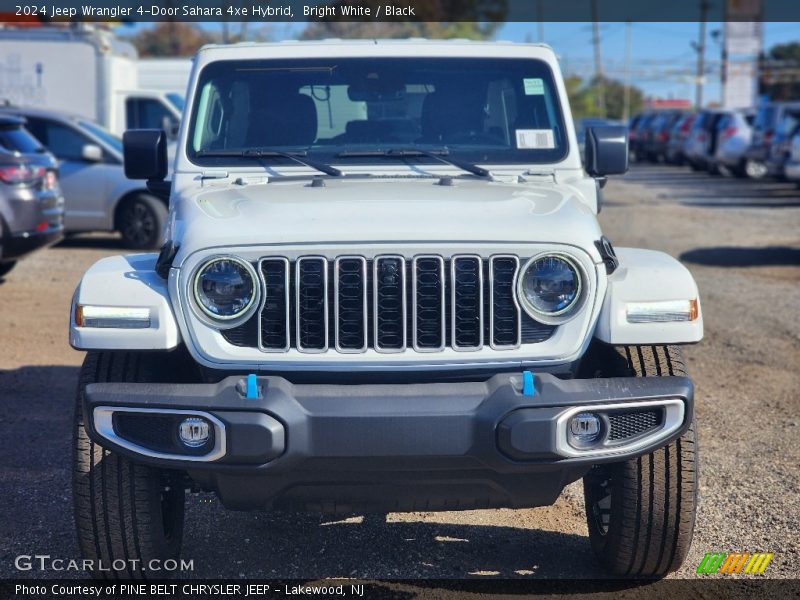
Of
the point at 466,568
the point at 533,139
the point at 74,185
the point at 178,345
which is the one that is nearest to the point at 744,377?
the point at 533,139

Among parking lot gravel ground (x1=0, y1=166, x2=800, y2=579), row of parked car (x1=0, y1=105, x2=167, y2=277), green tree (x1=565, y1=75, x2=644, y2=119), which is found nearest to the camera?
parking lot gravel ground (x1=0, y1=166, x2=800, y2=579)

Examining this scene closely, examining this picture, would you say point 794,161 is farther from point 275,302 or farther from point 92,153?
point 275,302

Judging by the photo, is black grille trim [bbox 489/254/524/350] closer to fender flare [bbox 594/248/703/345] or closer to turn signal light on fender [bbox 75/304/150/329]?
fender flare [bbox 594/248/703/345]

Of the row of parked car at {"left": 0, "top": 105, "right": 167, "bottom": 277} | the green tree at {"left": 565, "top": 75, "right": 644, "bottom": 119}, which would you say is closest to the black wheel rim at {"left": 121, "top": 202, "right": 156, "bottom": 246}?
the row of parked car at {"left": 0, "top": 105, "right": 167, "bottom": 277}

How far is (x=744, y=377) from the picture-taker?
7.86 metres

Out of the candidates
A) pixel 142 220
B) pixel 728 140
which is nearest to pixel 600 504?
pixel 142 220

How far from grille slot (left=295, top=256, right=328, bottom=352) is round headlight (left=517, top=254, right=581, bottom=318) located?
0.65m

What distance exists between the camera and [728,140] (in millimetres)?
28547

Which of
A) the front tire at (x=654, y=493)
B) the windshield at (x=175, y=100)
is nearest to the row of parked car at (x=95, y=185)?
the windshield at (x=175, y=100)

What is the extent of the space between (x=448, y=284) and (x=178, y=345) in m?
0.93

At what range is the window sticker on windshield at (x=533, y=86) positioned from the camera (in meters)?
5.44

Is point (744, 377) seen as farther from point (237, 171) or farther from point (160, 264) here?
point (160, 264)

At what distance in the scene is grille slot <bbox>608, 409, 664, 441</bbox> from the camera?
3.84m

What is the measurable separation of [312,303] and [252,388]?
14.5 inches
